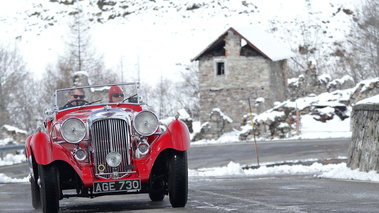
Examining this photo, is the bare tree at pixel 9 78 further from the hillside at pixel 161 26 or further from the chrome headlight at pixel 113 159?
the chrome headlight at pixel 113 159

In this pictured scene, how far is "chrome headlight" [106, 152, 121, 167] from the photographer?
926 cm

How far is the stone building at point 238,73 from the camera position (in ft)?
179

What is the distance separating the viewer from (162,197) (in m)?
10.9

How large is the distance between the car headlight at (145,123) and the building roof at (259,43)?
44.7m

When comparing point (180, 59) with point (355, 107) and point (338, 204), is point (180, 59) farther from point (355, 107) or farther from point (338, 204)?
point (338, 204)

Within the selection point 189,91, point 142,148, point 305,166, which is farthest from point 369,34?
point 142,148

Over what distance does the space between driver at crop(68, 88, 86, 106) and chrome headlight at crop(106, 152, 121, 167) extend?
231 centimetres

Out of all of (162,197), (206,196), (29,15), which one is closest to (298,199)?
(206,196)

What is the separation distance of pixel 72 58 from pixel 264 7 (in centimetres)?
4861

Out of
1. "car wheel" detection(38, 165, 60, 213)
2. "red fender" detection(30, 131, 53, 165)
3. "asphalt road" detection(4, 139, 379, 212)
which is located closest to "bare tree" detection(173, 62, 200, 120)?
"asphalt road" detection(4, 139, 379, 212)

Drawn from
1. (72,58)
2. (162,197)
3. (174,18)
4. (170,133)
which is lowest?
(162,197)

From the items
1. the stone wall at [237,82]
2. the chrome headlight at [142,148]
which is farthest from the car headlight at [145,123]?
the stone wall at [237,82]

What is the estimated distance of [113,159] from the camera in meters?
9.28

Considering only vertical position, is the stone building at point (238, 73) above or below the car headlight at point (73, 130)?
above
